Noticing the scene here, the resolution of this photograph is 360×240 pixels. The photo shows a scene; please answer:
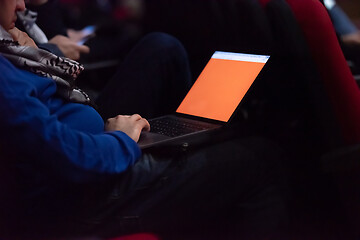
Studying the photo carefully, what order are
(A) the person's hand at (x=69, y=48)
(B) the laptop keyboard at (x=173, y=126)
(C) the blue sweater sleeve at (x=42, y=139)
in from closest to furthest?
(C) the blue sweater sleeve at (x=42, y=139), (B) the laptop keyboard at (x=173, y=126), (A) the person's hand at (x=69, y=48)

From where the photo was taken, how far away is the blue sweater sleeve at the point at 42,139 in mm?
744

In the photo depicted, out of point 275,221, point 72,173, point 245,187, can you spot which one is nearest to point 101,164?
point 72,173

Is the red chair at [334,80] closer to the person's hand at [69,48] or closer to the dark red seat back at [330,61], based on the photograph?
the dark red seat back at [330,61]

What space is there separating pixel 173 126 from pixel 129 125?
18 centimetres

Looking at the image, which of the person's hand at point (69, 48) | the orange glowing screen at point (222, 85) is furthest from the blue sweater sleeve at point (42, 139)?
the person's hand at point (69, 48)

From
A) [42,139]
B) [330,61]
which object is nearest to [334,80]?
[330,61]

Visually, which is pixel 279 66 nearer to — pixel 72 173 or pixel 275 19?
pixel 275 19

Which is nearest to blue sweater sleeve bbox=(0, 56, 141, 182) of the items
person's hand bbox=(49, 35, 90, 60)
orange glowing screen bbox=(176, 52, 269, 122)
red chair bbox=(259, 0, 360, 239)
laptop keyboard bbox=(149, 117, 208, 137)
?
laptop keyboard bbox=(149, 117, 208, 137)

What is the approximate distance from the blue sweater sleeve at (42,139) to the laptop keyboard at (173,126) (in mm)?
229

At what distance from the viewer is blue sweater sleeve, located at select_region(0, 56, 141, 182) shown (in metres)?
0.74

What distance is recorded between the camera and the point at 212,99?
3.88 feet

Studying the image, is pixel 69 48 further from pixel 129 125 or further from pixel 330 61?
pixel 330 61

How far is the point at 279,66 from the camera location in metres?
1.41

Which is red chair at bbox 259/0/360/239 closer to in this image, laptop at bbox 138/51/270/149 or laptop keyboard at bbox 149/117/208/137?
laptop at bbox 138/51/270/149
